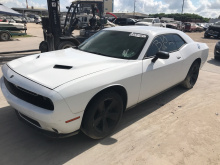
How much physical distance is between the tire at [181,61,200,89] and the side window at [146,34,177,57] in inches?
37.2

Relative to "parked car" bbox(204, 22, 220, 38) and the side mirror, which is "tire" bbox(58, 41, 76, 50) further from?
"parked car" bbox(204, 22, 220, 38)

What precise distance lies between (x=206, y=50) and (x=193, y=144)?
3111 mm

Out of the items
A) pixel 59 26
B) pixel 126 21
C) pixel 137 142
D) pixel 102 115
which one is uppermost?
pixel 126 21

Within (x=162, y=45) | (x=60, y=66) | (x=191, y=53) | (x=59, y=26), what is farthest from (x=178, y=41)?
(x=59, y=26)

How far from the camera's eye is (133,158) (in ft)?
Answer: 8.30

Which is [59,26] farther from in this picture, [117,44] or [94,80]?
[94,80]

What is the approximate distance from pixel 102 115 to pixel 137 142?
678mm

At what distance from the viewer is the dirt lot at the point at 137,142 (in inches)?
98.7

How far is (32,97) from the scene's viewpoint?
2.34m

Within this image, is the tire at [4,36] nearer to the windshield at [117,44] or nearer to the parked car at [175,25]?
the windshield at [117,44]

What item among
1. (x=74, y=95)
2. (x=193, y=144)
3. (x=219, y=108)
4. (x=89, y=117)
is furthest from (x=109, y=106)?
(x=219, y=108)

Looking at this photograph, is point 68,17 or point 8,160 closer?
point 8,160

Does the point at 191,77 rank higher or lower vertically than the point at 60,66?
lower

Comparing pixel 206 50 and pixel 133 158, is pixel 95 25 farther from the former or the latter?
pixel 133 158
